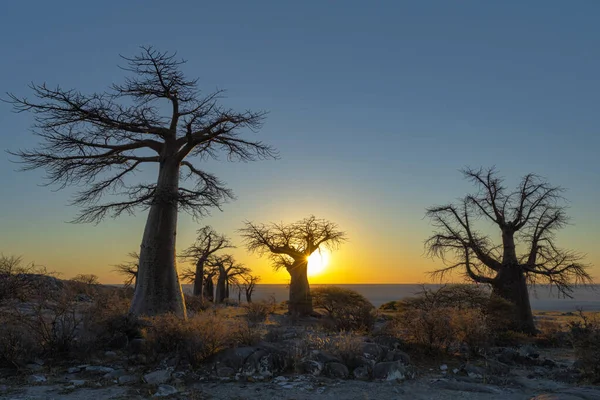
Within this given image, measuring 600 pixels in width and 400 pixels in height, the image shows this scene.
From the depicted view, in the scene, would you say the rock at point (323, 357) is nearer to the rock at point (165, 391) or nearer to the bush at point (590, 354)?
the rock at point (165, 391)

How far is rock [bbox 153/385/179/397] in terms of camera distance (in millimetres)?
6289

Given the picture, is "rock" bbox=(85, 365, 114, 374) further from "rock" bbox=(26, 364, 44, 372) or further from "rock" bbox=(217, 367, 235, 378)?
"rock" bbox=(217, 367, 235, 378)

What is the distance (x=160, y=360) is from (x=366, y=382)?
139 inches

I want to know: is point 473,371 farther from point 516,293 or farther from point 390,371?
point 516,293

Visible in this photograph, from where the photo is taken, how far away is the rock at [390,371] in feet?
24.5

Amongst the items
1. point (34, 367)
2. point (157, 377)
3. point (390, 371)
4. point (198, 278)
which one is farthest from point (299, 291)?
point (157, 377)

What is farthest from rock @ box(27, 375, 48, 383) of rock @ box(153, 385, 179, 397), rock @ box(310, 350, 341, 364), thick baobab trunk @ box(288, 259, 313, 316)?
thick baobab trunk @ box(288, 259, 313, 316)

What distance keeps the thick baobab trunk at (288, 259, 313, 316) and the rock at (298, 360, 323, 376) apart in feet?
41.6

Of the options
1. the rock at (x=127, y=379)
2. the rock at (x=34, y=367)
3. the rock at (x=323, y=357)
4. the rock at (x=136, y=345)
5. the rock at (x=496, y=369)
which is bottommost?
the rock at (x=496, y=369)

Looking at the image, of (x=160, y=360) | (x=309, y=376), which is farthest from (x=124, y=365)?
(x=309, y=376)

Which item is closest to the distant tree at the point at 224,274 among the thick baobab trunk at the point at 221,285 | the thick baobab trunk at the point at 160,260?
the thick baobab trunk at the point at 221,285

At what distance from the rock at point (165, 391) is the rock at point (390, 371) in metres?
3.08

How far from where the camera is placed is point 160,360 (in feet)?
26.7

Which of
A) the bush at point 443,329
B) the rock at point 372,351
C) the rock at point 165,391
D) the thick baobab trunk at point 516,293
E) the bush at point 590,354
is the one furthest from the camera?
the thick baobab trunk at point 516,293
